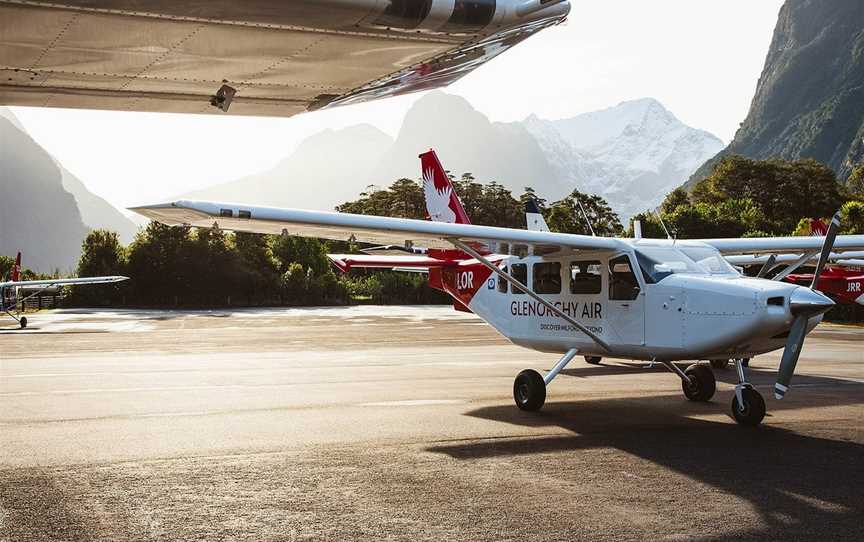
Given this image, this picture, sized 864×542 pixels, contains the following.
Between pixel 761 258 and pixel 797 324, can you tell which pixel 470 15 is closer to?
pixel 797 324

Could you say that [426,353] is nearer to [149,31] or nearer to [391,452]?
[391,452]

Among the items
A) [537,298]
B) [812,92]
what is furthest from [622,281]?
[812,92]

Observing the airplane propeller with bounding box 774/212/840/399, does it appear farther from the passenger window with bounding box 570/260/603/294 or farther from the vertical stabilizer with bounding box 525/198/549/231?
the vertical stabilizer with bounding box 525/198/549/231

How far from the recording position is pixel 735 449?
8164mm

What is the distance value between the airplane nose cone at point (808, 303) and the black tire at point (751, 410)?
1.33 m

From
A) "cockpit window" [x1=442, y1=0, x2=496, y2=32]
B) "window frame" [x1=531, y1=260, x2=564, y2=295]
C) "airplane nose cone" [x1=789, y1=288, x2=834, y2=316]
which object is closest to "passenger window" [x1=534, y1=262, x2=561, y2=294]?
"window frame" [x1=531, y1=260, x2=564, y2=295]

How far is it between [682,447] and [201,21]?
6.73 meters

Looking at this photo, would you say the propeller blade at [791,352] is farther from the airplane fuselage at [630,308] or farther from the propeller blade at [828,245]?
the propeller blade at [828,245]

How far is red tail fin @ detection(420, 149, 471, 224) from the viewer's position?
17.3 meters

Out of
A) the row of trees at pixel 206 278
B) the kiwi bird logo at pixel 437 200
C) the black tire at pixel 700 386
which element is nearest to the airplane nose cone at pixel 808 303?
the black tire at pixel 700 386

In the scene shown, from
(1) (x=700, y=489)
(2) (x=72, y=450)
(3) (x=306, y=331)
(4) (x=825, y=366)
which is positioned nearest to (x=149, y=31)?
(1) (x=700, y=489)

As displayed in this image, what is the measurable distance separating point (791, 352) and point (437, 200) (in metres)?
9.80

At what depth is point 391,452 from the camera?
797 cm

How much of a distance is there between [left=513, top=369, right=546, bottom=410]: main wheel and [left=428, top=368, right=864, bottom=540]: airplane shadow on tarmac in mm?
143
